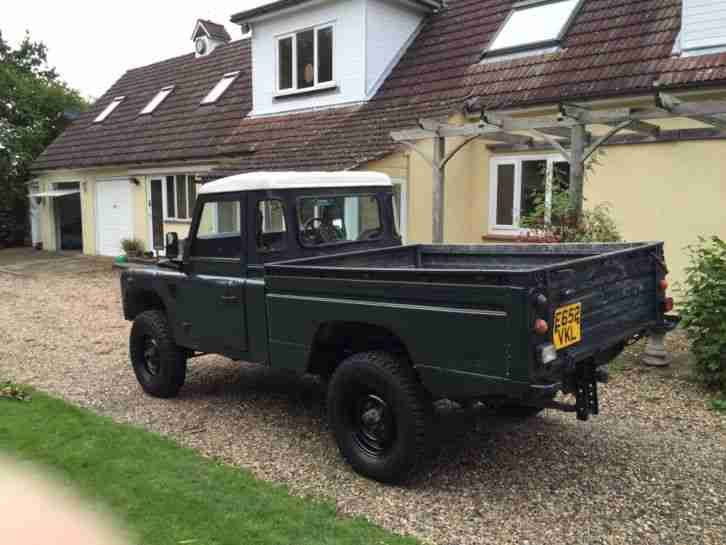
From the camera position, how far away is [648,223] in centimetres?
910

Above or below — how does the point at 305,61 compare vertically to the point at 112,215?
above

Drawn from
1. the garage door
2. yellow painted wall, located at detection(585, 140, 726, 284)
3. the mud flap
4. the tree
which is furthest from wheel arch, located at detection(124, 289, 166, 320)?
the tree

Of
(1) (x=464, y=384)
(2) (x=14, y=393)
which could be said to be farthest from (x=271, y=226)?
(2) (x=14, y=393)

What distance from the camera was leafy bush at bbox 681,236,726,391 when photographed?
Answer: 544 centimetres

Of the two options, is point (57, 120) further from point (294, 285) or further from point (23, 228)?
point (294, 285)

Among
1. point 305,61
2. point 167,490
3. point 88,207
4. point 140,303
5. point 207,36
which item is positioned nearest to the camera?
point 167,490

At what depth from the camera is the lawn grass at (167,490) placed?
3.33 m

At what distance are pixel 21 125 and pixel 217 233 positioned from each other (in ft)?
66.9

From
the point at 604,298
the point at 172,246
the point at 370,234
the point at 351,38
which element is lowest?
the point at 604,298

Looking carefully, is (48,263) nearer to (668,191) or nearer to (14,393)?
(14,393)

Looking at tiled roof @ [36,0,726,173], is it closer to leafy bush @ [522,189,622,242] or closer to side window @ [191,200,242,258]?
leafy bush @ [522,189,622,242]

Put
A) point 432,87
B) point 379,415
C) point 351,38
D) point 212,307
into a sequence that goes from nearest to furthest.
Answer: point 379,415 → point 212,307 → point 432,87 → point 351,38

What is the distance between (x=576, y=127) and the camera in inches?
296

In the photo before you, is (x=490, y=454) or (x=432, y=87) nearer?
(x=490, y=454)
